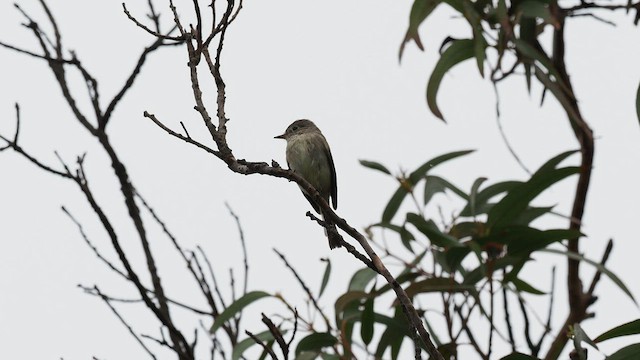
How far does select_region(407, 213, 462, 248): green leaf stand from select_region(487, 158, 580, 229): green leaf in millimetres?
179

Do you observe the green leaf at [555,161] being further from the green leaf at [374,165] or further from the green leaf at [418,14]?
the green leaf at [418,14]

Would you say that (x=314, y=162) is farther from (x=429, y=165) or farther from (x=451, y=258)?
(x=451, y=258)

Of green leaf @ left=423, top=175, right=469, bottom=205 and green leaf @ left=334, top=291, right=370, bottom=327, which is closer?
green leaf @ left=334, top=291, right=370, bottom=327

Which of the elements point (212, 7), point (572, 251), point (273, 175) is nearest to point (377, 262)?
point (273, 175)

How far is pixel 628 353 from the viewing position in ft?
8.53

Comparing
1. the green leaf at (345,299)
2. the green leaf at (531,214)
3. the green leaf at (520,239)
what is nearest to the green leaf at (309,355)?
the green leaf at (345,299)

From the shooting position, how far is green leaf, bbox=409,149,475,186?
12.2ft

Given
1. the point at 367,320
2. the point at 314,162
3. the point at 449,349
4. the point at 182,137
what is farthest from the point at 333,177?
the point at 182,137

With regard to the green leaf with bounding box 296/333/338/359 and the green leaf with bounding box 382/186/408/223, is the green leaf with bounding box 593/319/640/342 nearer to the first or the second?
the green leaf with bounding box 296/333/338/359

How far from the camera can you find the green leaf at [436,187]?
3.69 metres

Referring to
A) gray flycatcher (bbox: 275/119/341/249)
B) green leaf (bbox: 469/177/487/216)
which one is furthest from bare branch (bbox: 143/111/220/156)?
gray flycatcher (bbox: 275/119/341/249)

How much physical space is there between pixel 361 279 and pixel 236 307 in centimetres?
53

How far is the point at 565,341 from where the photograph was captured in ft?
9.89

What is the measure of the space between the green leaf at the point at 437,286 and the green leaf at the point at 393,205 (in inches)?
22.9
